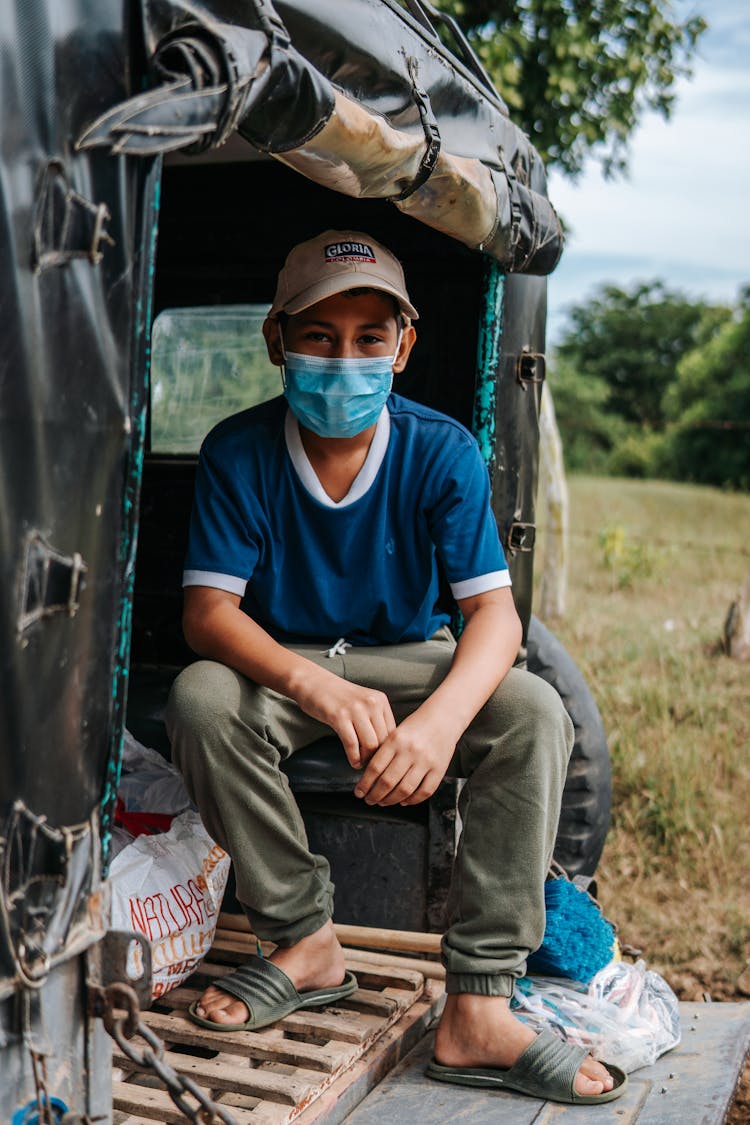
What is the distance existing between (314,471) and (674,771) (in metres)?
2.75

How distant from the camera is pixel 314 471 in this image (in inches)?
109

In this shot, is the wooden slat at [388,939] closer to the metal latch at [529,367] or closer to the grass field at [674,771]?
the grass field at [674,771]

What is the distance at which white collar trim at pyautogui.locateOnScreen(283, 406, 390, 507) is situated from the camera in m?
2.74

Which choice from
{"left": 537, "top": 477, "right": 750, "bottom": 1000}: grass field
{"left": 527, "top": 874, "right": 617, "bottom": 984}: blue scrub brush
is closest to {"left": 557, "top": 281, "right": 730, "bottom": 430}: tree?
{"left": 537, "top": 477, "right": 750, "bottom": 1000}: grass field

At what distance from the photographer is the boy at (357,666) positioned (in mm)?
2432

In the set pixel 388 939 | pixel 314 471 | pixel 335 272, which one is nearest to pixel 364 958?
pixel 388 939

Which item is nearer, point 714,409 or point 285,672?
point 285,672

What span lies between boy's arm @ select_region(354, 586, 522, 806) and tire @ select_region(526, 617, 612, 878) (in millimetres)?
1244

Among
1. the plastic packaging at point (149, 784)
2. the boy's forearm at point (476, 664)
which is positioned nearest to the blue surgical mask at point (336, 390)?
the boy's forearm at point (476, 664)

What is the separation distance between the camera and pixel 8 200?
1.38 metres

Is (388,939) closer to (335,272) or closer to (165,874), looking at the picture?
(165,874)

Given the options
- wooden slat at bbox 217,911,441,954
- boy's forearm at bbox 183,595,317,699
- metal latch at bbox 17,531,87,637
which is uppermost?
metal latch at bbox 17,531,87,637

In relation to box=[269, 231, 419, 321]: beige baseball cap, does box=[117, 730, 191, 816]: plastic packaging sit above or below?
below

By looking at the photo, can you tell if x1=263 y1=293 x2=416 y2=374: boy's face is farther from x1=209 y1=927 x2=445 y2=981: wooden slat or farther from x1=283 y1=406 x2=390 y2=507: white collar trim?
x1=209 y1=927 x2=445 y2=981: wooden slat
